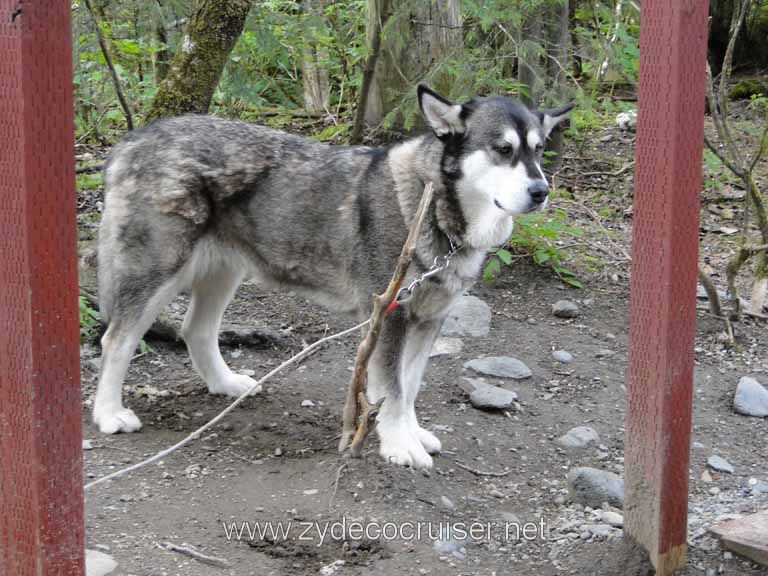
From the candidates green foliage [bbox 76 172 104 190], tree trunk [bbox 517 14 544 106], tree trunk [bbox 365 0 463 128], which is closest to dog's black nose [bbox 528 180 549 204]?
tree trunk [bbox 517 14 544 106]

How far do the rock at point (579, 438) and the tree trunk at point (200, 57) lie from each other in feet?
10.7

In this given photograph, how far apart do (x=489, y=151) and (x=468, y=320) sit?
2113 mm

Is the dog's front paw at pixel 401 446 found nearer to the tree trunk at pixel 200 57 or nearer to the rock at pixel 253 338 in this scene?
the rock at pixel 253 338

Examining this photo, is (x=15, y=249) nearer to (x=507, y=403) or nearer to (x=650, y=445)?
(x=650, y=445)

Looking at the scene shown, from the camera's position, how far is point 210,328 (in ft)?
18.6

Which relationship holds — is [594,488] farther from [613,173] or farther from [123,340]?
[613,173]

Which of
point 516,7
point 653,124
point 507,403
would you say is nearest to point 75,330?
point 653,124

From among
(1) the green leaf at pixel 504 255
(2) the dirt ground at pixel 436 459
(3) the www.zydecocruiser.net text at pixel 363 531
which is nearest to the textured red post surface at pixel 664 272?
(2) the dirt ground at pixel 436 459

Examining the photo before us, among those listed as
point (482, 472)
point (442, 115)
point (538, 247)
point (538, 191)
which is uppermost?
point (442, 115)

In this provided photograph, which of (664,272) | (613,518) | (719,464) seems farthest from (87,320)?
(664,272)

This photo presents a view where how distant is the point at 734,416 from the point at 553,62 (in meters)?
3.65

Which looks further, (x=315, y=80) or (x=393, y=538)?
(x=315, y=80)

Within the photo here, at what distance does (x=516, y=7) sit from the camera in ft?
22.3

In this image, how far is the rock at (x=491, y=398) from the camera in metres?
5.55
